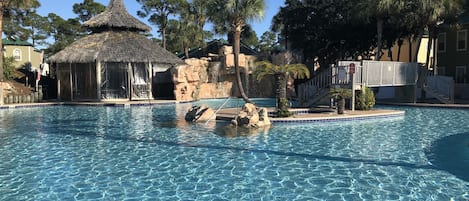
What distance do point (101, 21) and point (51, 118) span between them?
11972 mm

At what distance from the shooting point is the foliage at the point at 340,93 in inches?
668

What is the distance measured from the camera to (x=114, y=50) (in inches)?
1051

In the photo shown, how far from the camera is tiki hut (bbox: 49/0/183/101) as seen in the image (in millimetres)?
26469

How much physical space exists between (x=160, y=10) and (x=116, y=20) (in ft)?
46.4

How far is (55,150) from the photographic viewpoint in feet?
34.9

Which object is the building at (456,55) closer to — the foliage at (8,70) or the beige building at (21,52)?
the foliage at (8,70)

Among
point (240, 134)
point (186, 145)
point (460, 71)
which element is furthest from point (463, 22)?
point (186, 145)

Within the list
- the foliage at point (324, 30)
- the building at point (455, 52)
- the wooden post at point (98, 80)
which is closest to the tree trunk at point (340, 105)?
the foliage at point (324, 30)

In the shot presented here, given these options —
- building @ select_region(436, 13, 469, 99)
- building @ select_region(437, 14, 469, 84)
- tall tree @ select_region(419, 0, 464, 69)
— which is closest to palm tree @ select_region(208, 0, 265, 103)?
tall tree @ select_region(419, 0, 464, 69)

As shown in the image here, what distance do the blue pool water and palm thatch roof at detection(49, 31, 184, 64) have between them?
11.7m

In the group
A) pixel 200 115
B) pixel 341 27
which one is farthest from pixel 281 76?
pixel 341 27

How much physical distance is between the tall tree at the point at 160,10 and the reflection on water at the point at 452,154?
33.5m

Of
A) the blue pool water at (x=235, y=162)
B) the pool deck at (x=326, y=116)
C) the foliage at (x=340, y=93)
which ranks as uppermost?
the foliage at (x=340, y=93)

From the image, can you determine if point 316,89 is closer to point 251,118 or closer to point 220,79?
point 251,118
